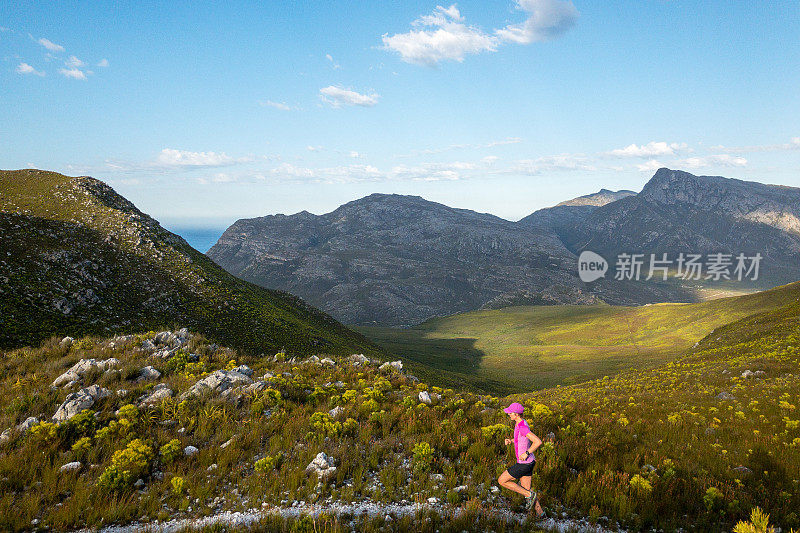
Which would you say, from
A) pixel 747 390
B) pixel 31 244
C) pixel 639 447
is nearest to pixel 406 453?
pixel 639 447

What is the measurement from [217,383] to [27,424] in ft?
16.5

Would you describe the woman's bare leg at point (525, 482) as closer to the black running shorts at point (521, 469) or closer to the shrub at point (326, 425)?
the black running shorts at point (521, 469)

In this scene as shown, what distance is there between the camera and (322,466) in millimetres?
9008

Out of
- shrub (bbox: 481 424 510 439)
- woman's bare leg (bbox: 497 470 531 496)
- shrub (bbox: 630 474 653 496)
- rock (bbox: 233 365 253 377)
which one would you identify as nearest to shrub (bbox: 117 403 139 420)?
rock (bbox: 233 365 253 377)

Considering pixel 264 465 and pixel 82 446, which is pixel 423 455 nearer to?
pixel 264 465

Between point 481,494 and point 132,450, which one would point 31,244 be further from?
point 481,494

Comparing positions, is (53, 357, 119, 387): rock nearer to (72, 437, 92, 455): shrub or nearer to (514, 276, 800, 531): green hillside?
(72, 437, 92, 455): shrub

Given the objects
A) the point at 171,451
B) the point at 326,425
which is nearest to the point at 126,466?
the point at 171,451

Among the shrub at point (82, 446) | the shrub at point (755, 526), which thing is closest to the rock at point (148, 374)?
the shrub at point (82, 446)

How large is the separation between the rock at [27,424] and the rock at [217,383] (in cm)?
369

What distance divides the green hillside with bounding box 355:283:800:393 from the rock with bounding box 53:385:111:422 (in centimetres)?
5671

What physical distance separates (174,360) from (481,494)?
14.7 m

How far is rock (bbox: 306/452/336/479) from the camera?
8.68 m

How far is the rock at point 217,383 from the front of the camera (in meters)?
12.4
